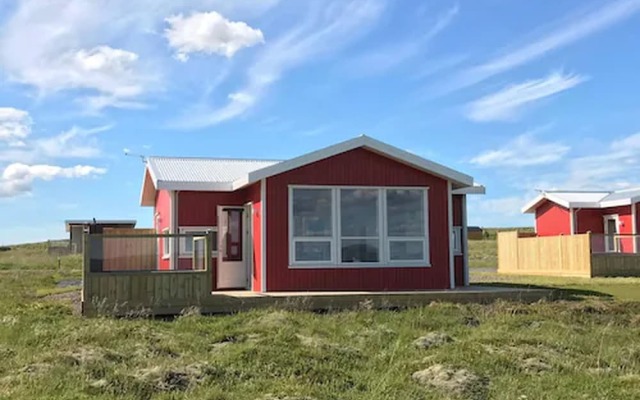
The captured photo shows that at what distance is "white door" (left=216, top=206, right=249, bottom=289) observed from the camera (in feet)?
54.9

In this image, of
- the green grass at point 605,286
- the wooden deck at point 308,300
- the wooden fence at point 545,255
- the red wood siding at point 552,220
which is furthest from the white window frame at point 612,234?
the wooden deck at point 308,300

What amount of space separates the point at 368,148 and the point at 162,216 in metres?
6.48

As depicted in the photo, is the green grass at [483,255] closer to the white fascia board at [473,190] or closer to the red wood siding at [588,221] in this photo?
the red wood siding at [588,221]

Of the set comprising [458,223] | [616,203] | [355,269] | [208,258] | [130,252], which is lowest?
[355,269]

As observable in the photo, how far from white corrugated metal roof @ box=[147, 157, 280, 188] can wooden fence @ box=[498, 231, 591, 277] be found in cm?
1203

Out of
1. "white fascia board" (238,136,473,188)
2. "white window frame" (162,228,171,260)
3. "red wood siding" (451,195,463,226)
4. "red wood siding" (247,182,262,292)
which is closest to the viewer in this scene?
"white window frame" (162,228,171,260)

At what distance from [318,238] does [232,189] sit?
2.60 meters

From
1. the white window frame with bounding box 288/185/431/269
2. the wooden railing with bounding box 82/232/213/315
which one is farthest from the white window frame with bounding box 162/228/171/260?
the white window frame with bounding box 288/185/431/269

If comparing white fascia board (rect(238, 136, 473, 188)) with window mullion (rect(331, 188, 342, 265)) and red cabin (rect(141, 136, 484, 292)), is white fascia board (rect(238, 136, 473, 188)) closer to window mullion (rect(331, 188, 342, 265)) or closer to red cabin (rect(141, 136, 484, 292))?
red cabin (rect(141, 136, 484, 292))

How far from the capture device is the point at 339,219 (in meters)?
15.3

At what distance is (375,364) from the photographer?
8211 mm

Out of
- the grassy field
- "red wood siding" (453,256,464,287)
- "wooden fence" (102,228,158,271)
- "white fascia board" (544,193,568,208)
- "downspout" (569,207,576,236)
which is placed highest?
"white fascia board" (544,193,568,208)

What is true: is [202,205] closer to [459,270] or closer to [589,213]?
[459,270]

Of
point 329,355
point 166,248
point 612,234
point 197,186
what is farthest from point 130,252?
point 612,234
